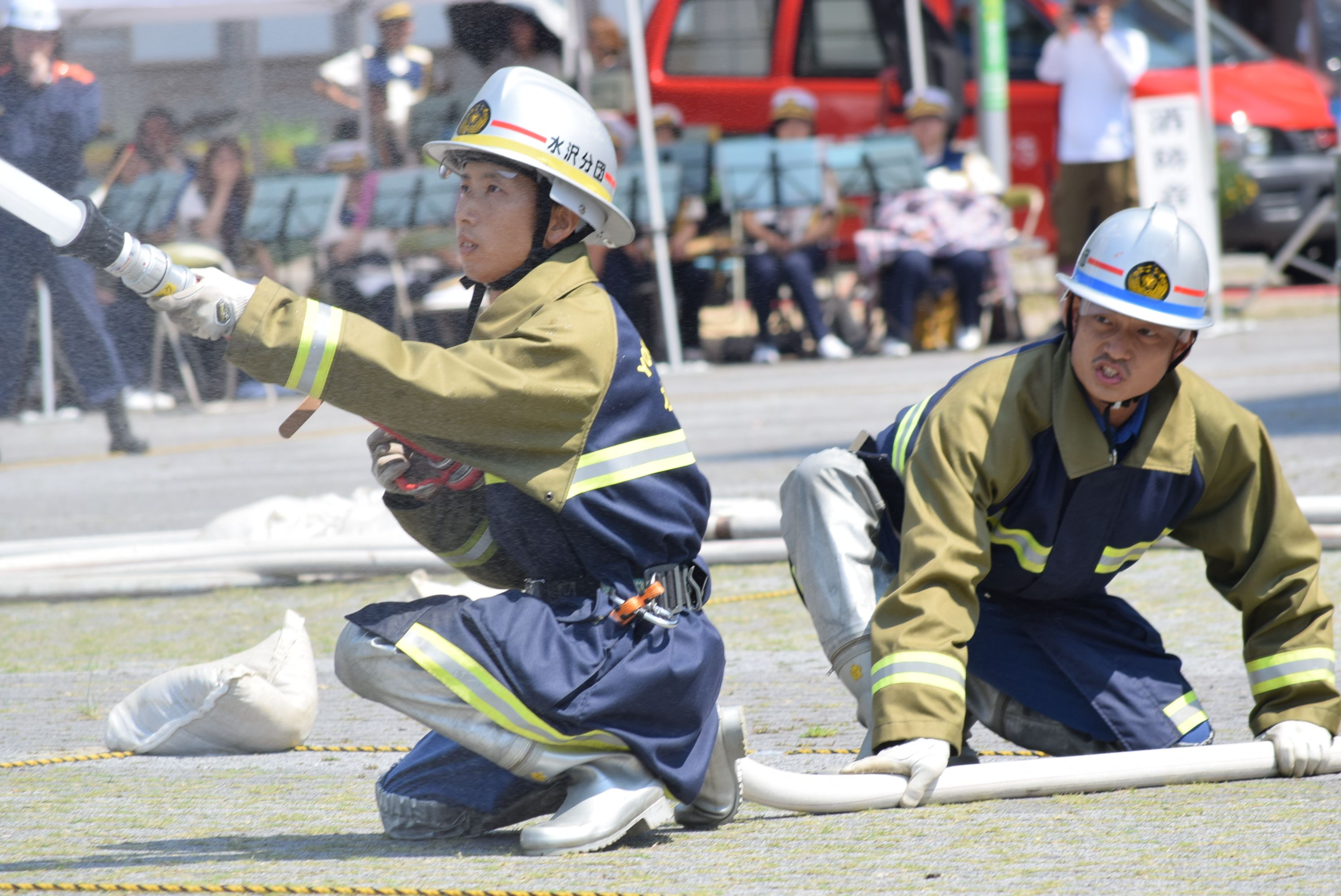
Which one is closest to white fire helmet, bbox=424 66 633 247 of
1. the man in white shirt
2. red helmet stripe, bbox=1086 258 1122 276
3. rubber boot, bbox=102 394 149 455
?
red helmet stripe, bbox=1086 258 1122 276

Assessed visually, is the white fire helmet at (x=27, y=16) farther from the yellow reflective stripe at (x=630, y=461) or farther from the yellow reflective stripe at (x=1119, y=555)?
the yellow reflective stripe at (x=1119, y=555)

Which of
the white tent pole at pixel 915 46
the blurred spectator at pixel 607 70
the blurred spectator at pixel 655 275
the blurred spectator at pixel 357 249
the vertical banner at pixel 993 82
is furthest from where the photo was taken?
the white tent pole at pixel 915 46

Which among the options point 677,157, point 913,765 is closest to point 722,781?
point 913,765

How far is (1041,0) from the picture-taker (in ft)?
46.9

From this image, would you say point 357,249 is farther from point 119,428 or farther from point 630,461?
point 630,461

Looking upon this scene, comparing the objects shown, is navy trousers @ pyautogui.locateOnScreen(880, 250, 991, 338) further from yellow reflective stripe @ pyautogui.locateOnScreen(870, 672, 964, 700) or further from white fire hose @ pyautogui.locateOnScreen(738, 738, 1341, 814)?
yellow reflective stripe @ pyautogui.locateOnScreen(870, 672, 964, 700)

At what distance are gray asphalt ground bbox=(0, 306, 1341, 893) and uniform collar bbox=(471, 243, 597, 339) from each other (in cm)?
82

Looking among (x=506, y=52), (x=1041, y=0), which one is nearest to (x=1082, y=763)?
(x=506, y=52)

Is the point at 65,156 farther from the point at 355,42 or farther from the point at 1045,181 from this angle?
the point at 1045,181

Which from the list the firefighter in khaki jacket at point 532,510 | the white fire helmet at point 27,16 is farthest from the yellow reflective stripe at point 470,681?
the white fire helmet at point 27,16

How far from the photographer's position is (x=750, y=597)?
5.30m

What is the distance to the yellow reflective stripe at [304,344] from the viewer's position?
8.49ft

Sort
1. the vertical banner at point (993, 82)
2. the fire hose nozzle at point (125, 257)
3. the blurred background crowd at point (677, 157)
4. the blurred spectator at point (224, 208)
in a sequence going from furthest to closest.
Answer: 1. the vertical banner at point (993, 82)
2. the blurred spectator at point (224, 208)
3. the blurred background crowd at point (677, 157)
4. the fire hose nozzle at point (125, 257)

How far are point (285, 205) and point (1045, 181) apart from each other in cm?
731
